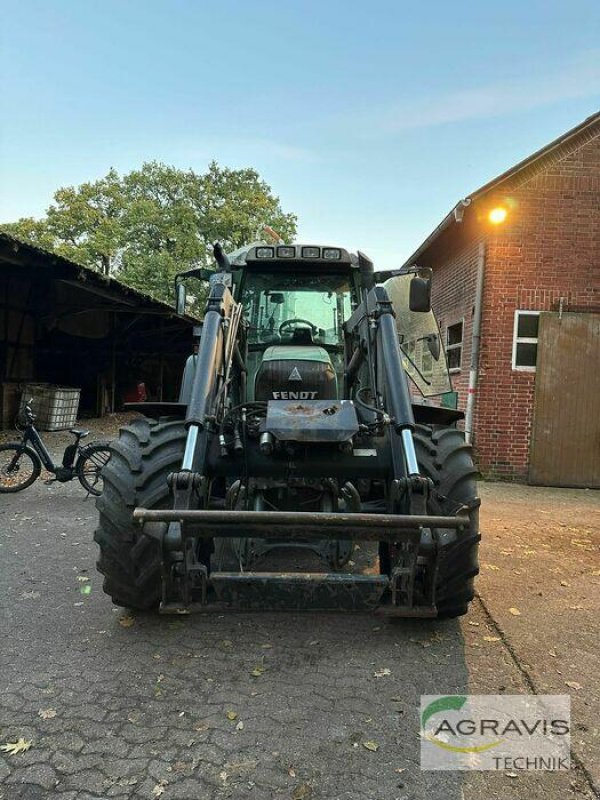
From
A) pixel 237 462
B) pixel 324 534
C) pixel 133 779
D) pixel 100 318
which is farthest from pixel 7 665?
pixel 100 318

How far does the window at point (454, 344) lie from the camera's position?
10.3 m

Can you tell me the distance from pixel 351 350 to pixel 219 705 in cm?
286

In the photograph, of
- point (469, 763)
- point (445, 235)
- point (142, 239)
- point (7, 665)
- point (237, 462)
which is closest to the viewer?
point (469, 763)

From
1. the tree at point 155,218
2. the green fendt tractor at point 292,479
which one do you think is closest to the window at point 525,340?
the green fendt tractor at point 292,479

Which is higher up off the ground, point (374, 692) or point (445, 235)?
point (445, 235)

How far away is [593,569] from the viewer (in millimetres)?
4785

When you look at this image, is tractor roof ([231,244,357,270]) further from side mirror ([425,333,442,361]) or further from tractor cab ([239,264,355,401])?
side mirror ([425,333,442,361])

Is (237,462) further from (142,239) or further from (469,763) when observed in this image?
(142,239)

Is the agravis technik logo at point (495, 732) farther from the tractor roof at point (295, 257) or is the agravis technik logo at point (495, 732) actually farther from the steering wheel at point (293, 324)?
the tractor roof at point (295, 257)

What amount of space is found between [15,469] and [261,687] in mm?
5598

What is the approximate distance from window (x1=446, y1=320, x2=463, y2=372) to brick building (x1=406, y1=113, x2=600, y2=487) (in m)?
1.29

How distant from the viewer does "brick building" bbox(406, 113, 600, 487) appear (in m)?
8.69

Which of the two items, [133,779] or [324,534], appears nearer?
[133,779]


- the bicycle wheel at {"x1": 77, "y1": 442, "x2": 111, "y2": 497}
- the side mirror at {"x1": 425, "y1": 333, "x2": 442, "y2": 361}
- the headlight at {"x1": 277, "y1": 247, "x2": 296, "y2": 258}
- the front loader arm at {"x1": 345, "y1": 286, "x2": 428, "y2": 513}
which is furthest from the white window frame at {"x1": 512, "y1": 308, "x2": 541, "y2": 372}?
the bicycle wheel at {"x1": 77, "y1": 442, "x2": 111, "y2": 497}
